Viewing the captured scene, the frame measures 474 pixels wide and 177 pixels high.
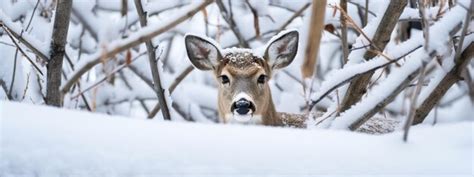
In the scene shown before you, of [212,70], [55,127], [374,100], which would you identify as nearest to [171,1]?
[212,70]

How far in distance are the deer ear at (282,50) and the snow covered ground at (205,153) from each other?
3.38 metres

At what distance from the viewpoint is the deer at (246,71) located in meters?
5.83

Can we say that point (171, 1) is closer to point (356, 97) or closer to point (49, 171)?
point (356, 97)

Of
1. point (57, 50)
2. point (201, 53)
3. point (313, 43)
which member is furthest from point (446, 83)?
point (201, 53)

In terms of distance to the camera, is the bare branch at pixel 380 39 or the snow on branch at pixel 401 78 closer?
the snow on branch at pixel 401 78

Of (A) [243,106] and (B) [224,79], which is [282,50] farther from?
(A) [243,106]

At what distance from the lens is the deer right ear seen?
6152 mm

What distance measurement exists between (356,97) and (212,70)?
5.84 ft

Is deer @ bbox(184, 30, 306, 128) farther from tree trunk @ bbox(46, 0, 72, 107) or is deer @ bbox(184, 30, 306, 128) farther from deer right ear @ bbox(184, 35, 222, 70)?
tree trunk @ bbox(46, 0, 72, 107)

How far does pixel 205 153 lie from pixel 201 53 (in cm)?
378

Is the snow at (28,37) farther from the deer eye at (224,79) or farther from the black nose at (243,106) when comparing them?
the deer eye at (224,79)

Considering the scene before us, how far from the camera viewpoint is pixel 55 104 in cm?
411

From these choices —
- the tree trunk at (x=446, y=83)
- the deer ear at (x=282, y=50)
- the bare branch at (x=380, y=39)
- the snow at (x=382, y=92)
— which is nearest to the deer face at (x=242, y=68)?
the deer ear at (x=282, y=50)

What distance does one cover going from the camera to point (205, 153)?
251 cm
